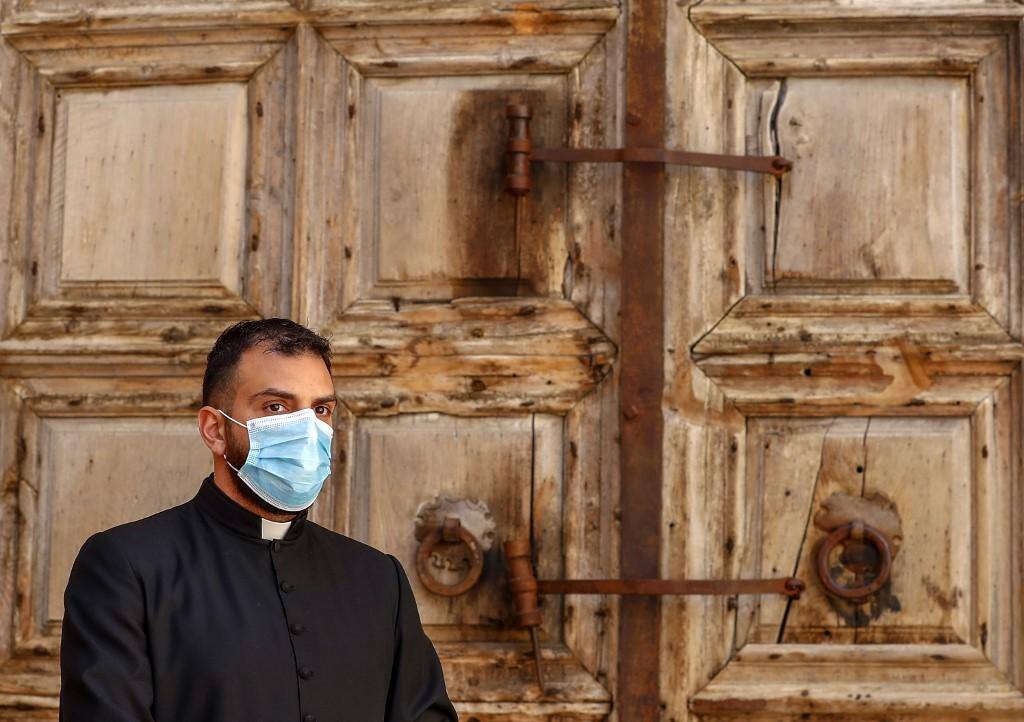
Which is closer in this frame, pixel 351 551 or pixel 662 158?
pixel 351 551

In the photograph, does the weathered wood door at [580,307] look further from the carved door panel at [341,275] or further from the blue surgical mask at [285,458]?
the blue surgical mask at [285,458]

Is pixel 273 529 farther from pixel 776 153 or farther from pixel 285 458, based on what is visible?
pixel 776 153

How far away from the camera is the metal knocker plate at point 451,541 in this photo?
3146 mm

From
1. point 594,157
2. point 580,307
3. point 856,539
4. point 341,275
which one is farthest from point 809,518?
point 341,275

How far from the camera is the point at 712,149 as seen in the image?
3242 millimetres

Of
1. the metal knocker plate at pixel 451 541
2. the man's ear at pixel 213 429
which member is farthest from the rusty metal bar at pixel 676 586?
the man's ear at pixel 213 429

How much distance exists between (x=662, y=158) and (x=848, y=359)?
0.61 meters

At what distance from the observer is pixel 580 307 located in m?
3.24

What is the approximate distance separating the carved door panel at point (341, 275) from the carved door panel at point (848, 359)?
218 millimetres

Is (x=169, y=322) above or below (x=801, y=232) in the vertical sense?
below

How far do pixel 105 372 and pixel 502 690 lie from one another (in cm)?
119

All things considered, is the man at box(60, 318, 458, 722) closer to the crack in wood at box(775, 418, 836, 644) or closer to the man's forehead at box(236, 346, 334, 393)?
the man's forehead at box(236, 346, 334, 393)

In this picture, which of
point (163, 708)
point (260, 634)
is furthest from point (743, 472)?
point (163, 708)

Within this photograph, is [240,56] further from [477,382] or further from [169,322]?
[477,382]
